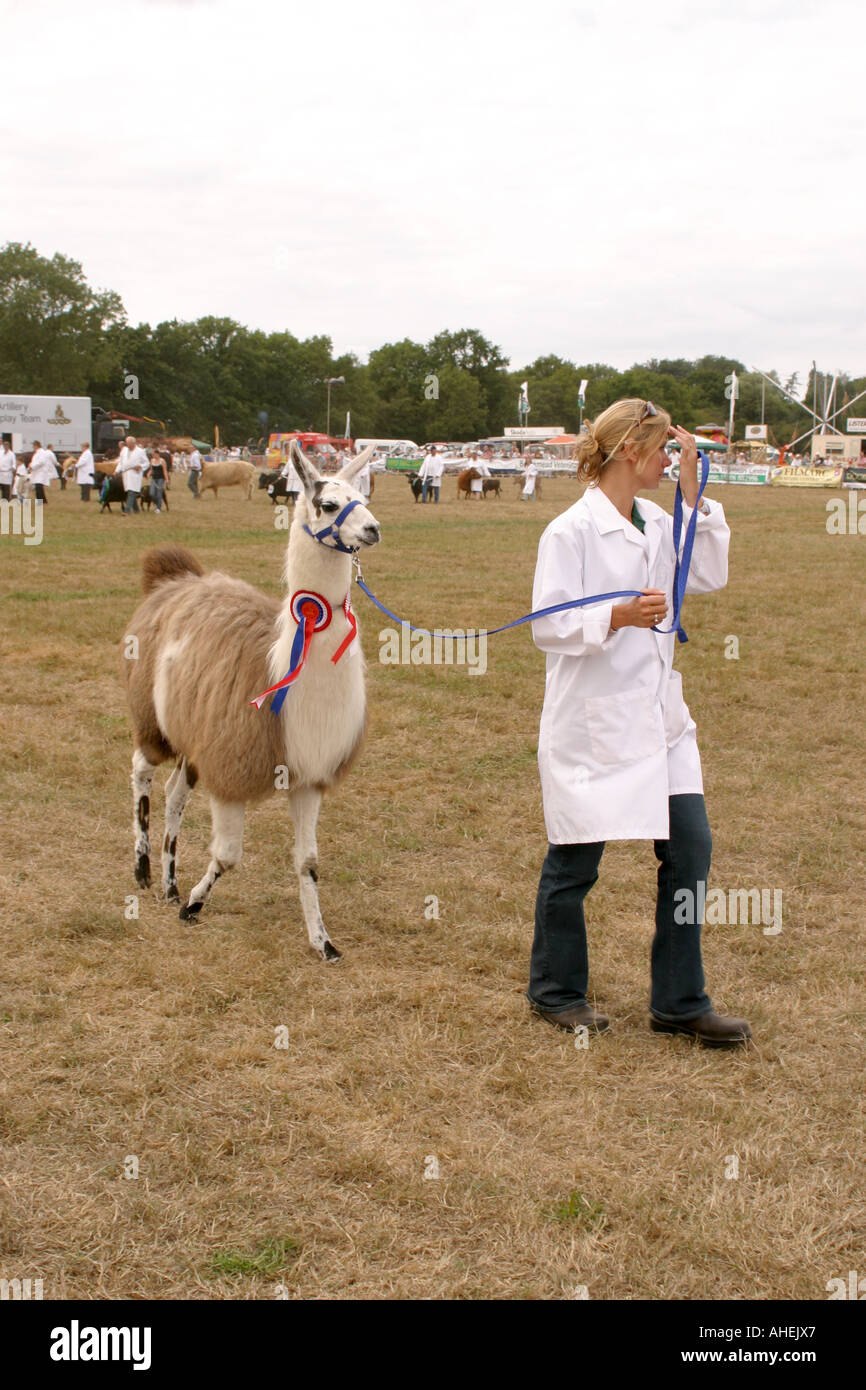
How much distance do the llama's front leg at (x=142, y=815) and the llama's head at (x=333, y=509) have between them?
1.71 m

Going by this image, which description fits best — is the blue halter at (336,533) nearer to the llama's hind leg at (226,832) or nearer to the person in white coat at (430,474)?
the llama's hind leg at (226,832)

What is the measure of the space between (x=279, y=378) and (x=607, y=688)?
314ft

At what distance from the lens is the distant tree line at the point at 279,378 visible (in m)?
76.6

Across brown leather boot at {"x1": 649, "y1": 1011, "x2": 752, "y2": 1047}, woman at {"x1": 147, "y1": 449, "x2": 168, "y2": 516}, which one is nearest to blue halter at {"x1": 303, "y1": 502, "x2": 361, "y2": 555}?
brown leather boot at {"x1": 649, "y1": 1011, "x2": 752, "y2": 1047}

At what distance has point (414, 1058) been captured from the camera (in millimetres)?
3699

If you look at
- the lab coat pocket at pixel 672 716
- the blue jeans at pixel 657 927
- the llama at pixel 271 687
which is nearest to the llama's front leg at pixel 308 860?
the llama at pixel 271 687

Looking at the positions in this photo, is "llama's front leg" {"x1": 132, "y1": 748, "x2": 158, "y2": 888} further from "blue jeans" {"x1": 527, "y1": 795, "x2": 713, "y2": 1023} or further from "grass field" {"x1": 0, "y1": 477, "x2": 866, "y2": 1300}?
"blue jeans" {"x1": 527, "y1": 795, "x2": 713, "y2": 1023}

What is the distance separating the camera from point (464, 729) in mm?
7957

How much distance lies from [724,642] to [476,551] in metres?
8.45

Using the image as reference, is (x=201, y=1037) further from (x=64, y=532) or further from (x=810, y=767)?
(x=64, y=532)

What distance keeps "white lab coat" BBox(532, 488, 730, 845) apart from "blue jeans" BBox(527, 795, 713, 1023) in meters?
0.14

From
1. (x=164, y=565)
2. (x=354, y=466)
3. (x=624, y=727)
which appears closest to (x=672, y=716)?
(x=624, y=727)
